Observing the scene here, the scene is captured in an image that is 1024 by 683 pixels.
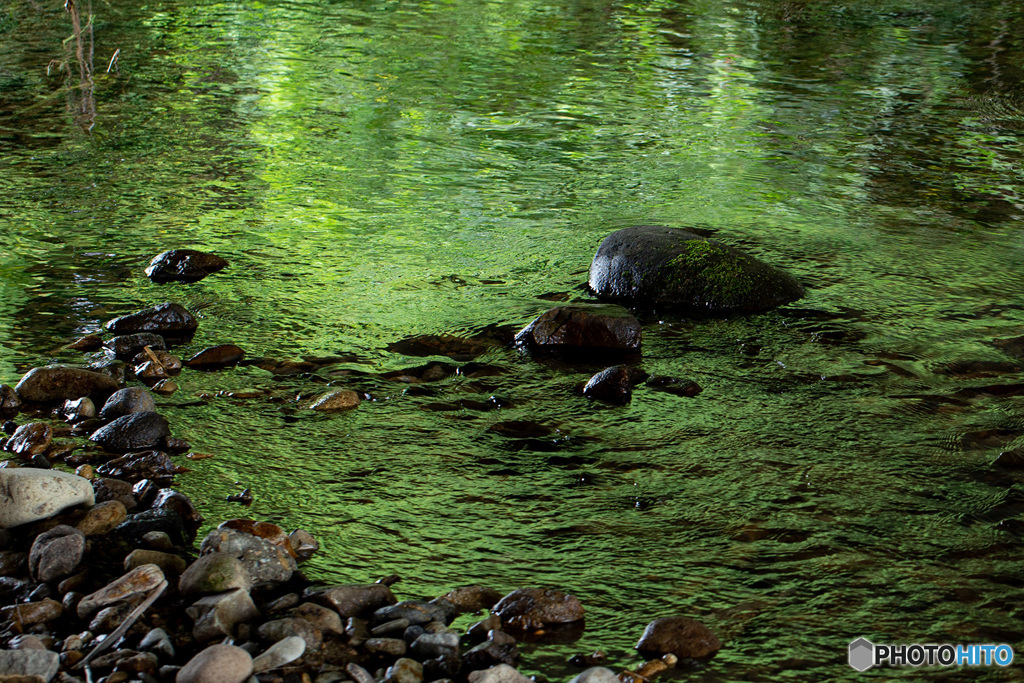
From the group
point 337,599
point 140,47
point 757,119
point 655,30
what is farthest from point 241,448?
point 655,30

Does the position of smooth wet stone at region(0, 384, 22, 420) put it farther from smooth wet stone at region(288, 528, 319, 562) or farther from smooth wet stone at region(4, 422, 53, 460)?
smooth wet stone at region(288, 528, 319, 562)

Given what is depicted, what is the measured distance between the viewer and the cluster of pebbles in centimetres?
197

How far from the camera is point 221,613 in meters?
2.10

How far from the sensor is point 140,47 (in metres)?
9.80

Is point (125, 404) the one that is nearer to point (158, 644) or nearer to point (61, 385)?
point (61, 385)

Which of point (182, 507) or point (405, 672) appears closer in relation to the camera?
point (405, 672)

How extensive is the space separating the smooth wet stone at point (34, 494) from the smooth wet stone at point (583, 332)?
69.2 inches

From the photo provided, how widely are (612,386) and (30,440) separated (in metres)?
1.84

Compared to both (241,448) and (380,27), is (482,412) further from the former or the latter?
(380,27)

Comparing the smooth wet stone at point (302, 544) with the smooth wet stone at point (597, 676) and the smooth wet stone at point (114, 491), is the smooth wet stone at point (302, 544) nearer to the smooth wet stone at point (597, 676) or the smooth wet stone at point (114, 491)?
the smooth wet stone at point (114, 491)

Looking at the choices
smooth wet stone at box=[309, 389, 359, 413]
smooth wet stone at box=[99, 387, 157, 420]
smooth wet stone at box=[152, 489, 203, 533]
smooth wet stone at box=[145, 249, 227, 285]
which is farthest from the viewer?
smooth wet stone at box=[145, 249, 227, 285]

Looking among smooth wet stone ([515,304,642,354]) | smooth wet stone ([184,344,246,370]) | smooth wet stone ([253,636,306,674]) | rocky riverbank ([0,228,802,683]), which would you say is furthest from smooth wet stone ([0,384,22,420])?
smooth wet stone ([515,304,642,354])

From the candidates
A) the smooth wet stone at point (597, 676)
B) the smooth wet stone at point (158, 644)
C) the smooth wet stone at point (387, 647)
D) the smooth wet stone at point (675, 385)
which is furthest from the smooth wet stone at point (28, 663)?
the smooth wet stone at point (675, 385)

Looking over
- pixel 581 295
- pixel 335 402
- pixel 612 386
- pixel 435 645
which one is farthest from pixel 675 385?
pixel 435 645
